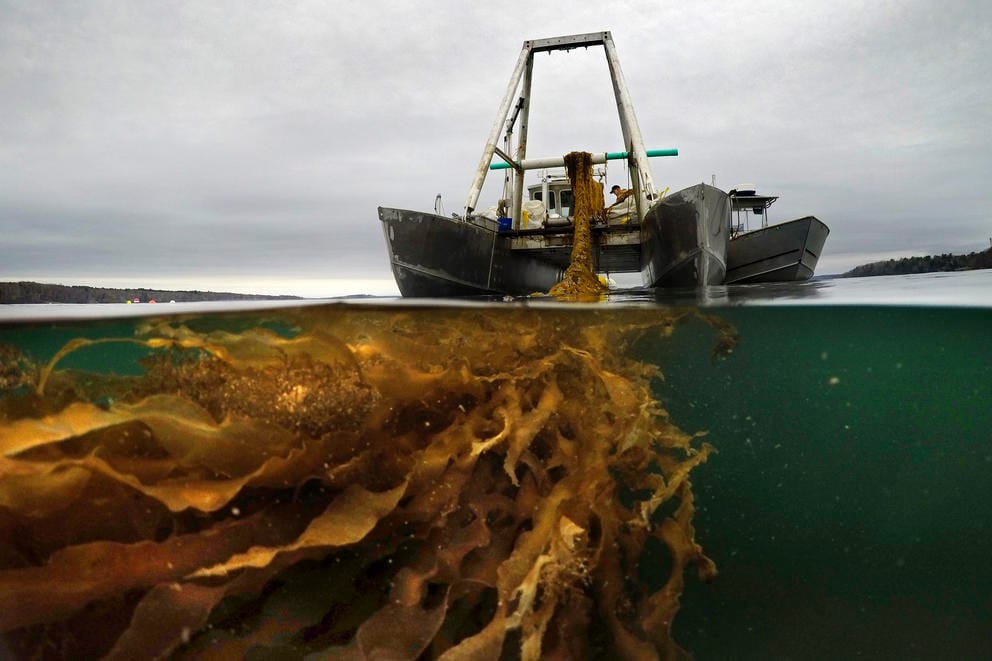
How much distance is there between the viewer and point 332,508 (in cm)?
269

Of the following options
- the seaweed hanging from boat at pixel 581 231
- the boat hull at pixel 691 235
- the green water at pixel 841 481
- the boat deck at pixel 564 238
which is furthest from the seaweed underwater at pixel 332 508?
the boat deck at pixel 564 238

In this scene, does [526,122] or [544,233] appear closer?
[544,233]

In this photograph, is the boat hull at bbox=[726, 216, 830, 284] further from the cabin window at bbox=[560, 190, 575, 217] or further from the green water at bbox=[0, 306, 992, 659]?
the cabin window at bbox=[560, 190, 575, 217]

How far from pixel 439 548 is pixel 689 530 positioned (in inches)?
62.6

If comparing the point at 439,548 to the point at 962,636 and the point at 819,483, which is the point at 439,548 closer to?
the point at 962,636

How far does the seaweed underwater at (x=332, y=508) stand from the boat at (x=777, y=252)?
36.3ft

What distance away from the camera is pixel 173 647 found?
2.27 metres

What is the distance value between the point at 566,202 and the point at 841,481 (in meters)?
12.3

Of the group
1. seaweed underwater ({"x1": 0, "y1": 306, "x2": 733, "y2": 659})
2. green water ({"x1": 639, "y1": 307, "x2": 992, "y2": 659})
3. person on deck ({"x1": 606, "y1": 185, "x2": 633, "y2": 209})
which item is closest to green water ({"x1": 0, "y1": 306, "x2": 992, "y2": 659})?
green water ({"x1": 639, "y1": 307, "x2": 992, "y2": 659})

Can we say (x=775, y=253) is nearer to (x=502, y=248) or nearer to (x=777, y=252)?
(x=777, y=252)

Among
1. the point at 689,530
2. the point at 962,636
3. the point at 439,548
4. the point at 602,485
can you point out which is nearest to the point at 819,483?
the point at 962,636

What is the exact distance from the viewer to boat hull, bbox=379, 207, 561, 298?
33.4ft

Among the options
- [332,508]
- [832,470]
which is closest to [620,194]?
[832,470]

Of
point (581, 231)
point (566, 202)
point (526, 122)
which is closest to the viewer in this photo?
point (581, 231)
